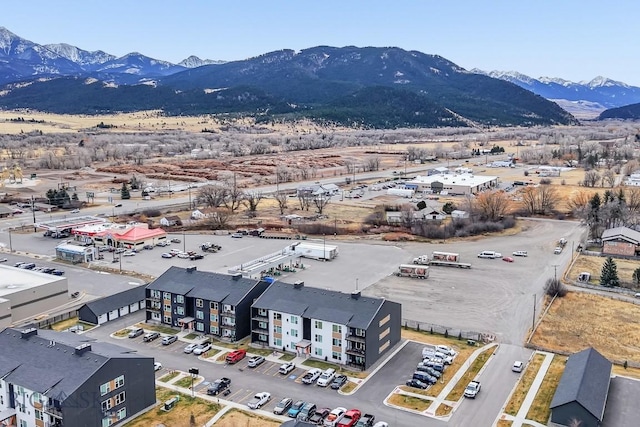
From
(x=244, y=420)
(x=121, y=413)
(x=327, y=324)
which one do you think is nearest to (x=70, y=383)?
(x=121, y=413)

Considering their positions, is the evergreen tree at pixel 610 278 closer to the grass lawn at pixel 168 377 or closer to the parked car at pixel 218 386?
the parked car at pixel 218 386

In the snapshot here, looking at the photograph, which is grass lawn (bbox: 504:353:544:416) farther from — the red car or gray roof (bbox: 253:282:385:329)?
gray roof (bbox: 253:282:385:329)

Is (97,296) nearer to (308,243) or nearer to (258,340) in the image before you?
(258,340)

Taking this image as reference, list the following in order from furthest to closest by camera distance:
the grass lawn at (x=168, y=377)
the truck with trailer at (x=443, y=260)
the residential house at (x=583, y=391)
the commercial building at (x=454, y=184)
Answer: the commercial building at (x=454, y=184)
the truck with trailer at (x=443, y=260)
the grass lawn at (x=168, y=377)
the residential house at (x=583, y=391)

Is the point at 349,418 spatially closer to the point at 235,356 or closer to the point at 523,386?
the point at 235,356

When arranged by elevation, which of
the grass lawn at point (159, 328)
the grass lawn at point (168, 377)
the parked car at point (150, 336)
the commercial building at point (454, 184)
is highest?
the commercial building at point (454, 184)

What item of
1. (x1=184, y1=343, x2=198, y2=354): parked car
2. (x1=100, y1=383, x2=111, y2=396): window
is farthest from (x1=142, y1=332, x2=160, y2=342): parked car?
(x1=100, y1=383, x2=111, y2=396): window

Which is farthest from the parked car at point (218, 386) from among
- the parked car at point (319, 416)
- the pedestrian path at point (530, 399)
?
the pedestrian path at point (530, 399)
